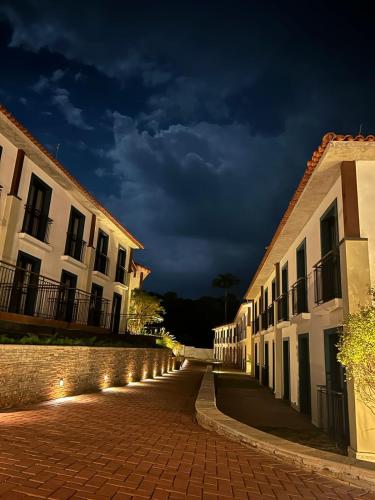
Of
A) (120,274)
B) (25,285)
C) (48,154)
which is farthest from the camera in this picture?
(120,274)

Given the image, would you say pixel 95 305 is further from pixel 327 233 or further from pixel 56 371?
pixel 327 233

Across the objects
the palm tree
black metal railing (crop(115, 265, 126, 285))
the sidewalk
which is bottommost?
the sidewalk

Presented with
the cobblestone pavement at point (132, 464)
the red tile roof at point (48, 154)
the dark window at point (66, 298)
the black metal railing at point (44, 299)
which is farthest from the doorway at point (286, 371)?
the red tile roof at point (48, 154)

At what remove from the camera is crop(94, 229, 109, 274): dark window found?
19.0 meters

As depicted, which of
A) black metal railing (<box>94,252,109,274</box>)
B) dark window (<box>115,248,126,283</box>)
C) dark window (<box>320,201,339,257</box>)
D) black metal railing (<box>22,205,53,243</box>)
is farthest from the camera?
dark window (<box>115,248,126,283</box>)

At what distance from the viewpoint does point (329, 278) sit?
7.79 m

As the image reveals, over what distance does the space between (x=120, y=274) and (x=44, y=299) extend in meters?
8.23

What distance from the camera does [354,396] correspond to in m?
5.93

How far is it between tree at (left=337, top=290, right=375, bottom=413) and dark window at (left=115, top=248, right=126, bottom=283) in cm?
1694

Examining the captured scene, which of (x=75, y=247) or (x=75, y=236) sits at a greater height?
(x=75, y=236)

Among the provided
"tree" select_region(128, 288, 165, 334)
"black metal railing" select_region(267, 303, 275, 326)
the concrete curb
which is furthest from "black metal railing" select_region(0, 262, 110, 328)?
"black metal railing" select_region(267, 303, 275, 326)

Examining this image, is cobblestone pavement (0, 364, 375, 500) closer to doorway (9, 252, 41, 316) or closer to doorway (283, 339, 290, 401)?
doorway (9, 252, 41, 316)

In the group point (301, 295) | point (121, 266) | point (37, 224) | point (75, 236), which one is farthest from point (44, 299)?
point (301, 295)

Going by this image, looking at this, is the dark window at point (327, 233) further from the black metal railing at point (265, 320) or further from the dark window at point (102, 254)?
the dark window at point (102, 254)
